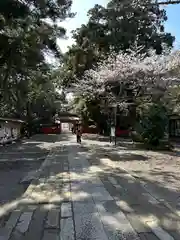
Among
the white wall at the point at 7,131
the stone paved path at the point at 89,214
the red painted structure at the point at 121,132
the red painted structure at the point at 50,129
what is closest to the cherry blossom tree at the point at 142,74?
the white wall at the point at 7,131

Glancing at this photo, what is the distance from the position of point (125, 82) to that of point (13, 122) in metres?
16.2

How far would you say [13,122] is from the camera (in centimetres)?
3700

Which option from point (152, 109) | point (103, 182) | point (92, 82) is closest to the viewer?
point (103, 182)

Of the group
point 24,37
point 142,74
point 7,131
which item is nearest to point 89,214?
point 24,37

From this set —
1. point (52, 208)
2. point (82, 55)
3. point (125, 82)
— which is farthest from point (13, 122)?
point (52, 208)

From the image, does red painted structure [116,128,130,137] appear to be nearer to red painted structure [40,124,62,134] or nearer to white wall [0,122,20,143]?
white wall [0,122,20,143]

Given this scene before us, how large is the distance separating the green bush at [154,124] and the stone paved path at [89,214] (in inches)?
412

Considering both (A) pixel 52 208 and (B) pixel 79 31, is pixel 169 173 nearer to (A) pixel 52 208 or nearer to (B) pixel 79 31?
(A) pixel 52 208

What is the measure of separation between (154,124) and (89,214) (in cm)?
1421

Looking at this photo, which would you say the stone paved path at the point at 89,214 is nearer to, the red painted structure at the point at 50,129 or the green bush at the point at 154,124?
the green bush at the point at 154,124

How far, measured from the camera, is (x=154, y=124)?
19719 mm

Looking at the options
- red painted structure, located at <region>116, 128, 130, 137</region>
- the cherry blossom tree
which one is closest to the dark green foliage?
the cherry blossom tree

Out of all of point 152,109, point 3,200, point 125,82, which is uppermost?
point 125,82

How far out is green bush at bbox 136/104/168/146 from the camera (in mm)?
19688
